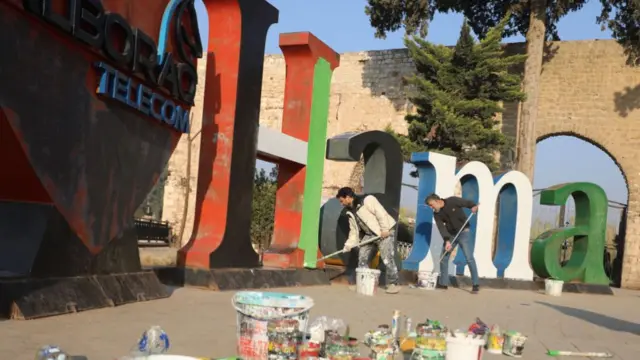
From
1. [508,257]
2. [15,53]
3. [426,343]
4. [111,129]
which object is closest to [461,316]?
[426,343]

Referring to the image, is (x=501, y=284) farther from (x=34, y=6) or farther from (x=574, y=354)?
(x=34, y=6)

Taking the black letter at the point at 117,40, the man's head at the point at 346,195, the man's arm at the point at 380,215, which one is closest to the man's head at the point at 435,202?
the man's arm at the point at 380,215

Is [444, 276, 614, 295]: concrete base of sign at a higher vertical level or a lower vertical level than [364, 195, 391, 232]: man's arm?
lower

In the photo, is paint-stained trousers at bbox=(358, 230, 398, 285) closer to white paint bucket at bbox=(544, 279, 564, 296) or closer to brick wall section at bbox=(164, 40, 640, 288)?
white paint bucket at bbox=(544, 279, 564, 296)

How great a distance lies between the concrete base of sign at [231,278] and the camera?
26.6ft

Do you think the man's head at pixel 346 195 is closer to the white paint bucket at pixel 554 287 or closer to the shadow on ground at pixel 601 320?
the shadow on ground at pixel 601 320

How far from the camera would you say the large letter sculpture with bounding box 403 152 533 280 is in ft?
40.1

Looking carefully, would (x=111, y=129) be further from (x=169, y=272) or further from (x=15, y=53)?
(x=169, y=272)

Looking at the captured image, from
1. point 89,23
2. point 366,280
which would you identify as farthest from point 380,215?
point 89,23

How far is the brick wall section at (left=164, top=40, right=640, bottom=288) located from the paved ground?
8.91 m

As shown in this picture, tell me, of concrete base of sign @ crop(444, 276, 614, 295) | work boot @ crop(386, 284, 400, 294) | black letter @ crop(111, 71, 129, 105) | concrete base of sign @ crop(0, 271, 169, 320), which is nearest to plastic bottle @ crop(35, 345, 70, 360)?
concrete base of sign @ crop(0, 271, 169, 320)

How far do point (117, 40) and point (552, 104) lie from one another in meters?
16.2

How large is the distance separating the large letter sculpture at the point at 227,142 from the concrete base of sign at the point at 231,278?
159 mm

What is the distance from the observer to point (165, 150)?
279 inches
